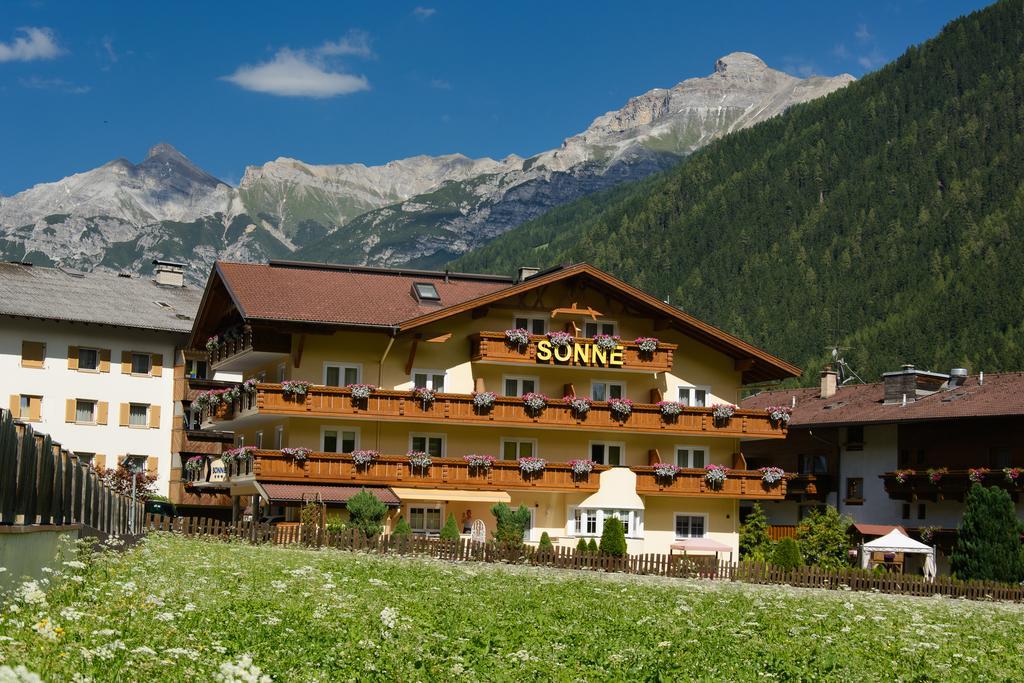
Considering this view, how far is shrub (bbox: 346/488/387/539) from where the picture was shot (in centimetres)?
4769

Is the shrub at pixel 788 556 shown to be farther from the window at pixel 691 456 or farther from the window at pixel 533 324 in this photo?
the window at pixel 533 324

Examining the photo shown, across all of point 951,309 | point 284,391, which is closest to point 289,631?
point 284,391

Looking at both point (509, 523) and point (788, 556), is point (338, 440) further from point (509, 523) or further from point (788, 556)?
point (788, 556)

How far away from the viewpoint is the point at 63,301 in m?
75.9

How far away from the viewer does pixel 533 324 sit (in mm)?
58938

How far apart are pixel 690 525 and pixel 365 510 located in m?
17.2

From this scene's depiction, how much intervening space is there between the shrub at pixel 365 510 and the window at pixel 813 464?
35.2 m

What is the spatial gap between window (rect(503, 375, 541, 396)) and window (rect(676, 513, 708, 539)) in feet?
26.3

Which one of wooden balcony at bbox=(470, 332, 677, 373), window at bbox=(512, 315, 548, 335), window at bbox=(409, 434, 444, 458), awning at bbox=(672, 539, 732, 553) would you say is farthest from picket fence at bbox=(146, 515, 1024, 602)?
window at bbox=(512, 315, 548, 335)

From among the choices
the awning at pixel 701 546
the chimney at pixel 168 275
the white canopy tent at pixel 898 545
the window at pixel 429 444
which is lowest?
the awning at pixel 701 546

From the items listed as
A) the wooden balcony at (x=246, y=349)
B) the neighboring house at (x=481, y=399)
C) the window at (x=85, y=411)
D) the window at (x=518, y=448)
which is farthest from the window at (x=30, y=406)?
the window at (x=518, y=448)

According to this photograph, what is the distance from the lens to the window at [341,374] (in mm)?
56312

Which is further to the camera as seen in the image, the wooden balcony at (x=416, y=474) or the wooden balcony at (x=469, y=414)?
the wooden balcony at (x=469, y=414)

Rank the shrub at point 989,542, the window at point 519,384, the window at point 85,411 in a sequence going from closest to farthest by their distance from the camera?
the shrub at point 989,542 → the window at point 519,384 → the window at point 85,411
